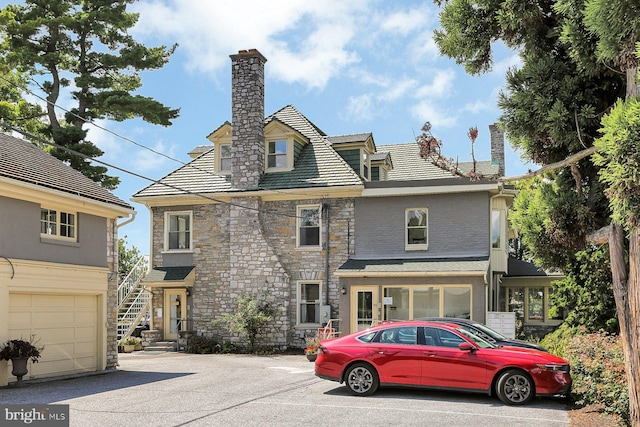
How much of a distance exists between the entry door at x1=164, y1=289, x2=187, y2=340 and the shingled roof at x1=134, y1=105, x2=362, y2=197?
3829 mm

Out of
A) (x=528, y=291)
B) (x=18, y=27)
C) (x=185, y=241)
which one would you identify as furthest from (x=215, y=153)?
(x=528, y=291)

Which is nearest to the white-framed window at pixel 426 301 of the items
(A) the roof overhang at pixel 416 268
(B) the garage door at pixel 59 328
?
(A) the roof overhang at pixel 416 268

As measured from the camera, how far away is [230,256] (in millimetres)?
25094

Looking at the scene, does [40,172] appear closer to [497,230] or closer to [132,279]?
[132,279]

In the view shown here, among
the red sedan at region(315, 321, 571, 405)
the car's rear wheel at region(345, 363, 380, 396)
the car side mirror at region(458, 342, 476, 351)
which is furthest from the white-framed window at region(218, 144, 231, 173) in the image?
the car side mirror at region(458, 342, 476, 351)

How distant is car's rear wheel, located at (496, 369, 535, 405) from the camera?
39.9 feet

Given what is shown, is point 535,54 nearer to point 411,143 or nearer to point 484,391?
point 484,391

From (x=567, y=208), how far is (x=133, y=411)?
26.3 feet

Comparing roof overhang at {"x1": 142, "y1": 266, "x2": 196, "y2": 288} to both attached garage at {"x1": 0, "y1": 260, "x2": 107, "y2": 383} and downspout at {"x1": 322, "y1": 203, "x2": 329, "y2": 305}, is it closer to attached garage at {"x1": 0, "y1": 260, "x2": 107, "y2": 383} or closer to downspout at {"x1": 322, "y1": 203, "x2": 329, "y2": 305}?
Answer: downspout at {"x1": 322, "y1": 203, "x2": 329, "y2": 305}

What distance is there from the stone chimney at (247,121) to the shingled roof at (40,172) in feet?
21.1

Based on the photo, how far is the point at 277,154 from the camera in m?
25.8

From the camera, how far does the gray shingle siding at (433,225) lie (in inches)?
898

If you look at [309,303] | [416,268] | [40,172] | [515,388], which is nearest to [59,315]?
[40,172]

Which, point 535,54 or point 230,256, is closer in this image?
point 535,54
